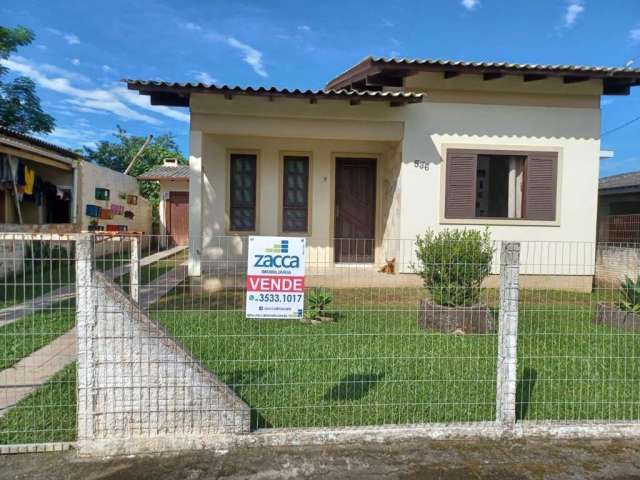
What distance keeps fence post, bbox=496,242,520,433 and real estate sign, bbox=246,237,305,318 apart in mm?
1486

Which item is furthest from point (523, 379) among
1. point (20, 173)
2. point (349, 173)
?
point (20, 173)

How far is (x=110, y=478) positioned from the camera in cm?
267

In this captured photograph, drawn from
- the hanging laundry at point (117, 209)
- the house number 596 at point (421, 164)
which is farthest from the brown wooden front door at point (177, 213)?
the house number 596 at point (421, 164)

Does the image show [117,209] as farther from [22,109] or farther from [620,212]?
[620,212]

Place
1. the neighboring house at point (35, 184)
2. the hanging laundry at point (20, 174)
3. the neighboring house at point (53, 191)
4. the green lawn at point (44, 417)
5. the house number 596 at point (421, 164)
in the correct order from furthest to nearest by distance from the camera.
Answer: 1. the hanging laundry at point (20, 174)
2. the neighboring house at point (53, 191)
3. the neighboring house at point (35, 184)
4. the house number 596 at point (421, 164)
5. the green lawn at point (44, 417)

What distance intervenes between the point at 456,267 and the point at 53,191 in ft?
41.1

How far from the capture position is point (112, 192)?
1594 centimetres

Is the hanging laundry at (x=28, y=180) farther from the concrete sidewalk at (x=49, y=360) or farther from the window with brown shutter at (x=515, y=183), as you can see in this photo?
the window with brown shutter at (x=515, y=183)

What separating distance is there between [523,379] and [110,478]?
343 centimetres

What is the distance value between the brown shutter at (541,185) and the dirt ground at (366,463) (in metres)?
6.56

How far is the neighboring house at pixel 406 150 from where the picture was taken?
321 inches

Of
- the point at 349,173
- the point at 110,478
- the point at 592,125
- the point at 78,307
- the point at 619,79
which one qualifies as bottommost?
the point at 110,478

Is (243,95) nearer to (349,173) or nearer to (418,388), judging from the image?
(349,173)

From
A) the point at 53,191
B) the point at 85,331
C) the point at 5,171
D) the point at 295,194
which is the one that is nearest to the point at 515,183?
the point at 295,194
